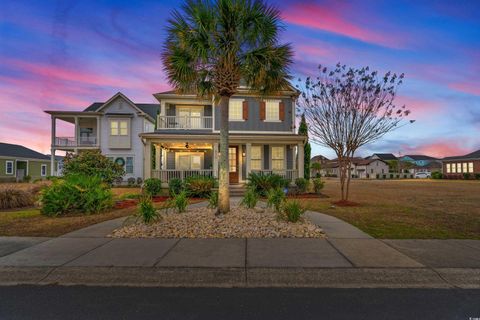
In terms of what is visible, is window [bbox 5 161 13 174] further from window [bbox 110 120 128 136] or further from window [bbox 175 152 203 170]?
window [bbox 175 152 203 170]

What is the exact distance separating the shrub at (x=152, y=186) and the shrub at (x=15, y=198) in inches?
196

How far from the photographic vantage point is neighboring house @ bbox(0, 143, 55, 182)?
31.8 m

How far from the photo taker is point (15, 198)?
11430mm

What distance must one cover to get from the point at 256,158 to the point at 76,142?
18567 millimetres

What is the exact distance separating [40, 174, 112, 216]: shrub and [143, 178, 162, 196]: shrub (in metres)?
4.35

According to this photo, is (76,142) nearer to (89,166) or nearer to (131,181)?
(131,181)

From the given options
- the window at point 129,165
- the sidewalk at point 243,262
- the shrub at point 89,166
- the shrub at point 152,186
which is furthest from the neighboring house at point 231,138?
the sidewalk at point 243,262

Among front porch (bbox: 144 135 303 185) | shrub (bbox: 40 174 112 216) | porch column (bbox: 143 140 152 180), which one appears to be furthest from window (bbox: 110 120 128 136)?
shrub (bbox: 40 174 112 216)

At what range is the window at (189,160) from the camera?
767 inches

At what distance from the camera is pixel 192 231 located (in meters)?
6.61

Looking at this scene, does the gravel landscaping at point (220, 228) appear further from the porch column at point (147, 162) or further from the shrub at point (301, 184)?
the shrub at point (301, 184)

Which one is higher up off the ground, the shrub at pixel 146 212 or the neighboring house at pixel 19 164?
the neighboring house at pixel 19 164

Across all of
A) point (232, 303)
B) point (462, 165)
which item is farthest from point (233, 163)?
point (462, 165)

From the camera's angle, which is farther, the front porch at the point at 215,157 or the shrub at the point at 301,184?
the front porch at the point at 215,157
